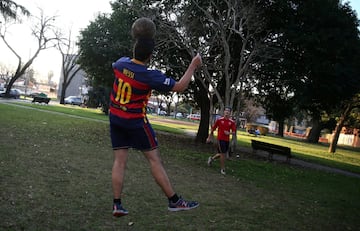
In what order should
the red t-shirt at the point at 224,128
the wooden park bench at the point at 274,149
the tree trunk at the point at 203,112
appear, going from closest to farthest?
the red t-shirt at the point at 224,128, the wooden park bench at the point at 274,149, the tree trunk at the point at 203,112

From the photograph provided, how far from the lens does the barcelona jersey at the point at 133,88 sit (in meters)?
3.56

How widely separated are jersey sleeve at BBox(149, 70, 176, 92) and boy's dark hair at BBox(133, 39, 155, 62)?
230mm

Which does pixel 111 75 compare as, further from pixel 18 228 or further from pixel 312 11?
pixel 18 228

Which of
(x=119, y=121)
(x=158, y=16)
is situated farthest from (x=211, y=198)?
(x=158, y=16)

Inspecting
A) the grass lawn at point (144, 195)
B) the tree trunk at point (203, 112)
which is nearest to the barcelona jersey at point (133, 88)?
the grass lawn at point (144, 195)

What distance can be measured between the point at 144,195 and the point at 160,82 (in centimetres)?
422

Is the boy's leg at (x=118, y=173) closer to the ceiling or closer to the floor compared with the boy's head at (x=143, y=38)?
closer to the floor

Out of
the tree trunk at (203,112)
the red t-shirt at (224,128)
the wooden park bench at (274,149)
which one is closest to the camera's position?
the red t-shirt at (224,128)

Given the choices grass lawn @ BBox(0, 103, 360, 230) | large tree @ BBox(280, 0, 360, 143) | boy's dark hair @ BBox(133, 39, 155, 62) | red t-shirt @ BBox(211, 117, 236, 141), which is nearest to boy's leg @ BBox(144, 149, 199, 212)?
boy's dark hair @ BBox(133, 39, 155, 62)

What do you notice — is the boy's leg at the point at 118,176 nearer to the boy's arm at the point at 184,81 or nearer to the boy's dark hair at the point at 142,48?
the boy's arm at the point at 184,81

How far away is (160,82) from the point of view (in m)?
3.54

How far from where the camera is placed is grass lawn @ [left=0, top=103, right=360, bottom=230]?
5469 millimetres

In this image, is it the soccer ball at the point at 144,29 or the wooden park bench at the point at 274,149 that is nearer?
the soccer ball at the point at 144,29

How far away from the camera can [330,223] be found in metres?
7.19
